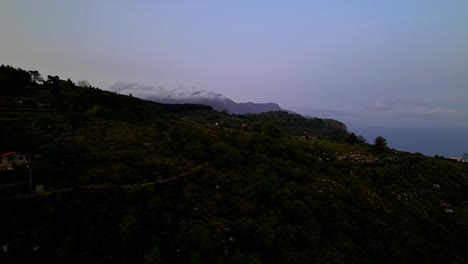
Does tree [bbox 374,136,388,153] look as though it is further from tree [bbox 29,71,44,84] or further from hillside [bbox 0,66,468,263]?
tree [bbox 29,71,44,84]

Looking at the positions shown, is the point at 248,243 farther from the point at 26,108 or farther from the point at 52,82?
the point at 52,82

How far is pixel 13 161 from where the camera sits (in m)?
20.9

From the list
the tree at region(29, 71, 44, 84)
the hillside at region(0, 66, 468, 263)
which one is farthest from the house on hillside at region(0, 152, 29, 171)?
the tree at region(29, 71, 44, 84)

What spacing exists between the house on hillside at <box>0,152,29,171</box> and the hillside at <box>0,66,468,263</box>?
818mm

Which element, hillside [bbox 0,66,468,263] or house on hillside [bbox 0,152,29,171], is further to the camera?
house on hillside [bbox 0,152,29,171]

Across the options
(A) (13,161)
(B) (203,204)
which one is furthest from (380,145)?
(A) (13,161)

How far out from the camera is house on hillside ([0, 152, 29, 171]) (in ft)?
67.1

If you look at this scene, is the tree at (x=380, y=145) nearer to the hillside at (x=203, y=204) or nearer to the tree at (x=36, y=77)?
the hillside at (x=203, y=204)

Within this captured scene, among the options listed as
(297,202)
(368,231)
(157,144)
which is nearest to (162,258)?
(297,202)

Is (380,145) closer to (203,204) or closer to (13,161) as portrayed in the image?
(203,204)

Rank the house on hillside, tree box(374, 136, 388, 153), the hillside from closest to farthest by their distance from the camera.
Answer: the hillside, the house on hillside, tree box(374, 136, 388, 153)

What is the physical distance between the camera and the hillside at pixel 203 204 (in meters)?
15.0

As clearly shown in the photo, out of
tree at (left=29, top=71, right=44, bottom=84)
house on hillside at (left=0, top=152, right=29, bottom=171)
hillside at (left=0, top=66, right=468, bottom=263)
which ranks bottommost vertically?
hillside at (left=0, top=66, right=468, bottom=263)

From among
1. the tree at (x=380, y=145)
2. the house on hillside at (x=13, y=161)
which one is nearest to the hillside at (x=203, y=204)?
the house on hillside at (x=13, y=161)
